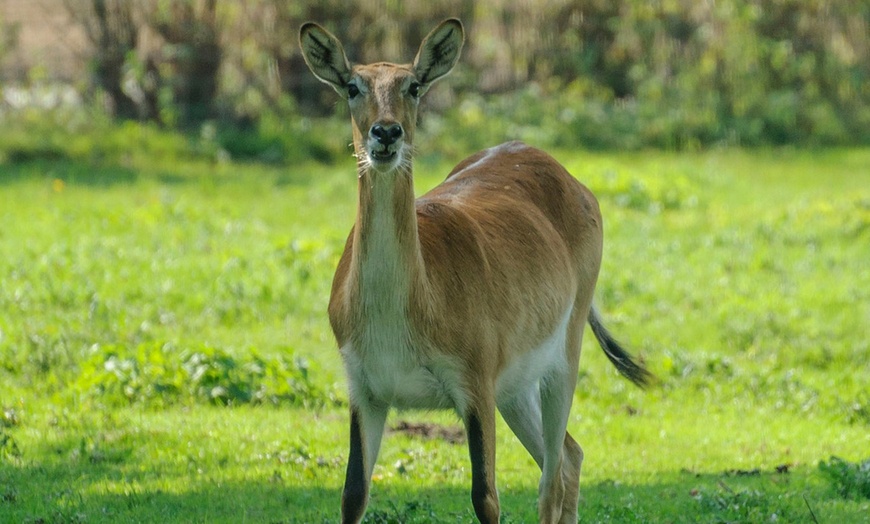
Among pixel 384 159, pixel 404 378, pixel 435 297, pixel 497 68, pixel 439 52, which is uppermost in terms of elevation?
pixel 439 52

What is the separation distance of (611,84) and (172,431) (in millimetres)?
12088

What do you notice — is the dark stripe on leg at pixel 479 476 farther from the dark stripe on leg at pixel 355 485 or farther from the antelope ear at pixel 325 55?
the antelope ear at pixel 325 55

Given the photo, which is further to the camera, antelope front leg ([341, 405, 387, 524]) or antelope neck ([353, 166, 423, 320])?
antelope front leg ([341, 405, 387, 524])

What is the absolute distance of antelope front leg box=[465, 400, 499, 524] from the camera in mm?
4957

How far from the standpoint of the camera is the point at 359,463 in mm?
5078

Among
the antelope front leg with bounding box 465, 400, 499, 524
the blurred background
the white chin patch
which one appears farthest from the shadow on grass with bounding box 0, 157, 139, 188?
the white chin patch

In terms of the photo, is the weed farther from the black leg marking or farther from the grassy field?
the black leg marking

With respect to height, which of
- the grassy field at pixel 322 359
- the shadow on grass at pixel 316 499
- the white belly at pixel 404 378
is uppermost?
the white belly at pixel 404 378

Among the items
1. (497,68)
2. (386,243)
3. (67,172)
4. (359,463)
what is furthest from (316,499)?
(497,68)

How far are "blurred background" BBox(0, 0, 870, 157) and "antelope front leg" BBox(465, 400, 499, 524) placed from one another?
1129 cm

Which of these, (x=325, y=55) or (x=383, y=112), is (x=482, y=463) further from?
(x=325, y=55)

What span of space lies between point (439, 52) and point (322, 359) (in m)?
4.01

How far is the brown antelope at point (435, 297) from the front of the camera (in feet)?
15.9

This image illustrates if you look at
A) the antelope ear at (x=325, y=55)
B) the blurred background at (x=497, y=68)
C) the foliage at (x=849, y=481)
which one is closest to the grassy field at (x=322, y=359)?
the foliage at (x=849, y=481)
